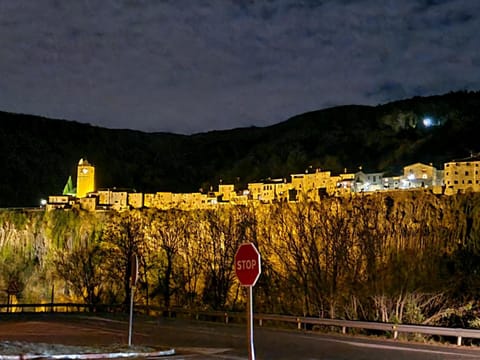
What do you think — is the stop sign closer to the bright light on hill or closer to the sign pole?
the sign pole

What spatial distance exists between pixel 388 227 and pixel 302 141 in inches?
5705

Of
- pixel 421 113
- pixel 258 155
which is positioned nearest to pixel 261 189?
pixel 258 155

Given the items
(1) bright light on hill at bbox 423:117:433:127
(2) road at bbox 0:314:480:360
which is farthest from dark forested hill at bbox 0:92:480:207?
(2) road at bbox 0:314:480:360

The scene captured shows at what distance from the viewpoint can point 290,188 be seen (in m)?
125

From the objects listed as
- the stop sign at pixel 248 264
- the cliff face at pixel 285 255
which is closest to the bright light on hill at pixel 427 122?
the cliff face at pixel 285 255

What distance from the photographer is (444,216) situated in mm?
72750

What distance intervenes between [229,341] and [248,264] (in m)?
9.56

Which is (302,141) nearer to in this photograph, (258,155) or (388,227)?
(258,155)

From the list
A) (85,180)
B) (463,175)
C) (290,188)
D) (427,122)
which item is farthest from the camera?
(427,122)

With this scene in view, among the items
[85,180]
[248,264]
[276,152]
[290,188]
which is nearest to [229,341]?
[248,264]

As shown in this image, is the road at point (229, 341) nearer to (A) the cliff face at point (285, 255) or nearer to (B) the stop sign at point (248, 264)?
(A) the cliff face at point (285, 255)

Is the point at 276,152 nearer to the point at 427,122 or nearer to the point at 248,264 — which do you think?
the point at 427,122

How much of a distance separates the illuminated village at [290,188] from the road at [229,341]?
7908cm

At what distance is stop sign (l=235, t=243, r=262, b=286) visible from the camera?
8.34 metres
